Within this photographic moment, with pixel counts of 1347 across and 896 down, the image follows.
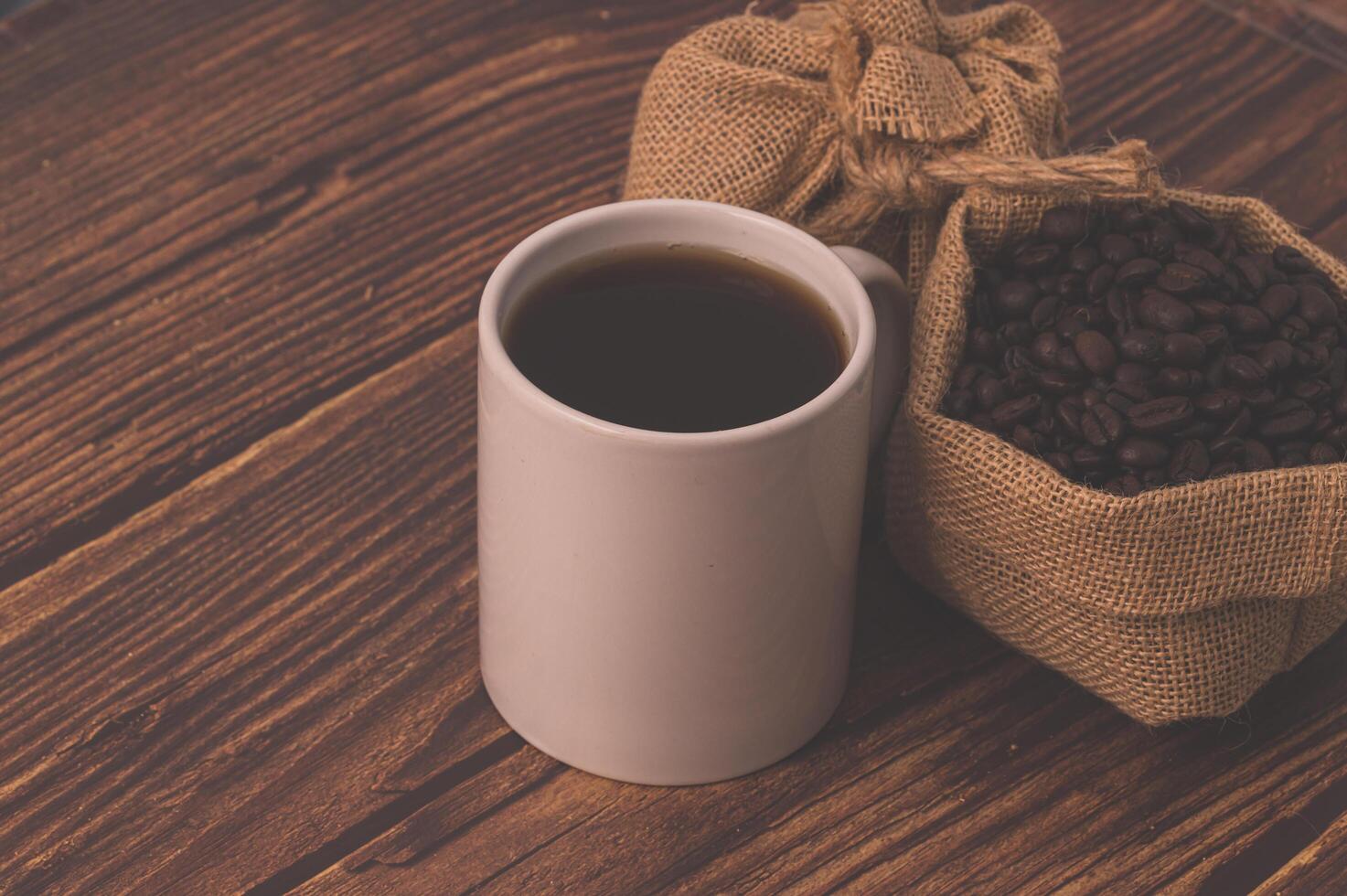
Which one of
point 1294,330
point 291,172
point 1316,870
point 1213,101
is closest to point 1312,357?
point 1294,330

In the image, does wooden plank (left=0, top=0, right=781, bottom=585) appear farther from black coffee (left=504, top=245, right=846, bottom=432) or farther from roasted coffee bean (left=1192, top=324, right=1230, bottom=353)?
roasted coffee bean (left=1192, top=324, right=1230, bottom=353)

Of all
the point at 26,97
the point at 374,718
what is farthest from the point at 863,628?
the point at 26,97

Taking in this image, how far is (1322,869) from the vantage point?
674 mm

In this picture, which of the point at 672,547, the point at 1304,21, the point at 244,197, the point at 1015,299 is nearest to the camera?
the point at 672,547

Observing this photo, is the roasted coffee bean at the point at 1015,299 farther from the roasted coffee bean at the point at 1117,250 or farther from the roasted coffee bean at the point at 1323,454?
the roasted coffee bean at the point at 1323,454

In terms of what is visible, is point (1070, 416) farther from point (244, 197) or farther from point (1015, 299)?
point (244, 197)

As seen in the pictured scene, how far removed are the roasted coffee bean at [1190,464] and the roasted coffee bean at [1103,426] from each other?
3 cm

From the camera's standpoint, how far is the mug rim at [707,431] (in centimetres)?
59

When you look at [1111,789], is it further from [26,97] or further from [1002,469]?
[26,97]

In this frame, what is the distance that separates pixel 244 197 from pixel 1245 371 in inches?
24.1

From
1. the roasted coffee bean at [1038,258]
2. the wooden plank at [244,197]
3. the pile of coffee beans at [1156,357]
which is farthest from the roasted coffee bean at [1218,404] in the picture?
the wooden plank at [244,197]

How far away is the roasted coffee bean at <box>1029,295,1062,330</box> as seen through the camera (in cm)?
71

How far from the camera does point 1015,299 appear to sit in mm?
720

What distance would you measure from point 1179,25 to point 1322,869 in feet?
2.10
